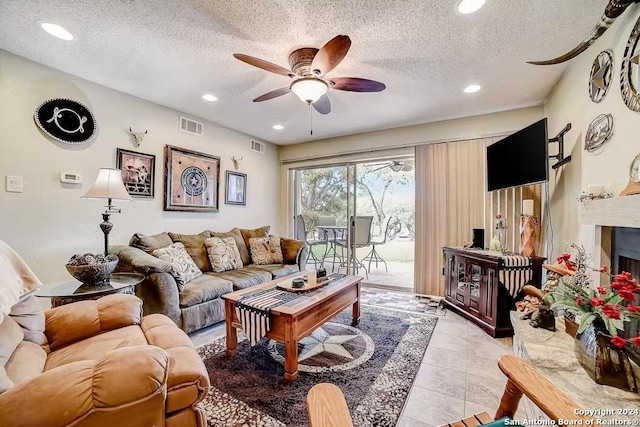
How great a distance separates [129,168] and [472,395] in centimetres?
383

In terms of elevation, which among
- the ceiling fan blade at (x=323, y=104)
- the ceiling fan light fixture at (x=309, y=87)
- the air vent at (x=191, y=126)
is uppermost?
the air vent at (x=191, y=126)

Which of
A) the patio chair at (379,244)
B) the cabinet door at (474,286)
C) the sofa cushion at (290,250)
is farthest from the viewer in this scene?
the patio chair at (379,244)

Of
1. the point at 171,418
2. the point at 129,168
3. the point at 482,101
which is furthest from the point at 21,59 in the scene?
the point at 482,101

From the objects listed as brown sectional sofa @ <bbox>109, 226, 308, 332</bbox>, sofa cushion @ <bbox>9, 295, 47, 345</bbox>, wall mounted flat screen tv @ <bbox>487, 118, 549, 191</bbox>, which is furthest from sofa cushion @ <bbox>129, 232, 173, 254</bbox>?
wall mounted flat screen tv @ <bbox>487, 118, 549, 191</bbox>

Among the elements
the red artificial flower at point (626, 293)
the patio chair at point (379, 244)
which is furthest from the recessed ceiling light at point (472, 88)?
the patio chair at point (379, 244)

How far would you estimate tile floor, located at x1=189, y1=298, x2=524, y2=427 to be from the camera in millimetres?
1591

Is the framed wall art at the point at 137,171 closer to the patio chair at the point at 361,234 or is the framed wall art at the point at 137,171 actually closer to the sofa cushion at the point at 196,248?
the sofa cushion at the point at 196,248

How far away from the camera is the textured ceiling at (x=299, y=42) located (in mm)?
1764

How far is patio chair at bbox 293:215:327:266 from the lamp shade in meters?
3.09

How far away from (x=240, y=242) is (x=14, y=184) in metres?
2.32

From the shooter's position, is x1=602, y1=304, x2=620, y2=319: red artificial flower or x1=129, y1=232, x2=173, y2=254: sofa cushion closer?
x1=602, y1=304, x2=620, y2=319: red artificial flower

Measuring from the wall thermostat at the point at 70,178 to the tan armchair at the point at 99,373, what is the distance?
5.41 feet

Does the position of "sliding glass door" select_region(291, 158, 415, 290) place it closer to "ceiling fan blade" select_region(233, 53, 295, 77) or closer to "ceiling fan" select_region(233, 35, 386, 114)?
"ceiling fan" select_region(233, 35, 386, 114)

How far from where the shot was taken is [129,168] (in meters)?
3.05
